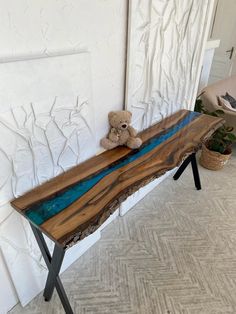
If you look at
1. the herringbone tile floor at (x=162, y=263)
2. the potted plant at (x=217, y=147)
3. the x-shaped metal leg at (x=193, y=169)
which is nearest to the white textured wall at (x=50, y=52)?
the herringbone tile floor at (x=162, y=263)

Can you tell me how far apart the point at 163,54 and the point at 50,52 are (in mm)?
902

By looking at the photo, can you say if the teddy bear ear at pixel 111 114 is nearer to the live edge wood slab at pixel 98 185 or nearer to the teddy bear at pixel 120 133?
the teddy bear at pixel 120 133

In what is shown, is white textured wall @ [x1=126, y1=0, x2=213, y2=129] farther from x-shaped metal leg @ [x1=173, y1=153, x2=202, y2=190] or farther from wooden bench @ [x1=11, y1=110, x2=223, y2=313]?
x-shaped metal leg @ [x1=173, y1=153, x2=202, y2=190]

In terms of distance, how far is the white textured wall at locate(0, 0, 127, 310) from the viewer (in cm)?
86

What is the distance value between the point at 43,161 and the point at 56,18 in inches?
24.0

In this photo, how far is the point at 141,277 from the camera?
152 centimetres

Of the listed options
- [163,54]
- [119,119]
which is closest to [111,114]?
[119,119]

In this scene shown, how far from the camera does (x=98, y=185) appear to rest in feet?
3.86

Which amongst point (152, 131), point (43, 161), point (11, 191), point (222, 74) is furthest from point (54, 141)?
point (222, 74)

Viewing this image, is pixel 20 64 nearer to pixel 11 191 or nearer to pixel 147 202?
pixel 11 191

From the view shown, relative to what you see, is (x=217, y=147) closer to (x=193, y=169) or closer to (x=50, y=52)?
Answer: (x=193, y=169)

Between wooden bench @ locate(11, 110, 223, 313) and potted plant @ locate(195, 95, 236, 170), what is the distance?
78 cm

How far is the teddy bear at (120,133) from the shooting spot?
1.41 metres

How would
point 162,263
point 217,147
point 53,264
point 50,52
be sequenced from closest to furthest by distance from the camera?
point 50,52
point 53,264
point 162,263
point 217,147
